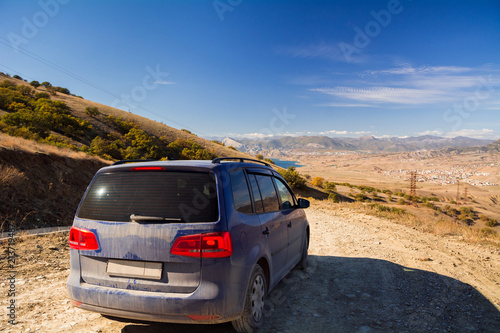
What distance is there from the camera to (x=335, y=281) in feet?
16.3

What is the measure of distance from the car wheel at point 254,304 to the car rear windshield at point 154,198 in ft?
3.08

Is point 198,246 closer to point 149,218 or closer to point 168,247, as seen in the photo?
point 168,247

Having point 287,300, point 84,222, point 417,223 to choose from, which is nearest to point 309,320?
point 287,300

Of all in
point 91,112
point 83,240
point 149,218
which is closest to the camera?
point 149,218

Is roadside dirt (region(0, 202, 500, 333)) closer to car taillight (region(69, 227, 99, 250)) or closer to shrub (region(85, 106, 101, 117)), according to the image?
car taillight (region(69, 227, 99, 250))

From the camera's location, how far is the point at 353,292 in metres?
4.50

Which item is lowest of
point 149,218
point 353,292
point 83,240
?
point 353,292

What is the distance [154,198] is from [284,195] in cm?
245

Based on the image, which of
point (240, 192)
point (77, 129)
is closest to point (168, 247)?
point (240, 192)

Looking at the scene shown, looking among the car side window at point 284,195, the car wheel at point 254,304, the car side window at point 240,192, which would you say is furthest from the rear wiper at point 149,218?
the car side window at point 284,195

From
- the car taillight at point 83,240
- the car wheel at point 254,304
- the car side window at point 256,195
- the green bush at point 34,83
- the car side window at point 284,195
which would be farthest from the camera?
the green bush at point 34,83

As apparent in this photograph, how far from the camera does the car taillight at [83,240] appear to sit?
284 centimetres

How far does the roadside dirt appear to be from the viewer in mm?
3369

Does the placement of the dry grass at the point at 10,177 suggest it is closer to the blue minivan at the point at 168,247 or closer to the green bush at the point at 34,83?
the blue minivan at the point at 168,247
